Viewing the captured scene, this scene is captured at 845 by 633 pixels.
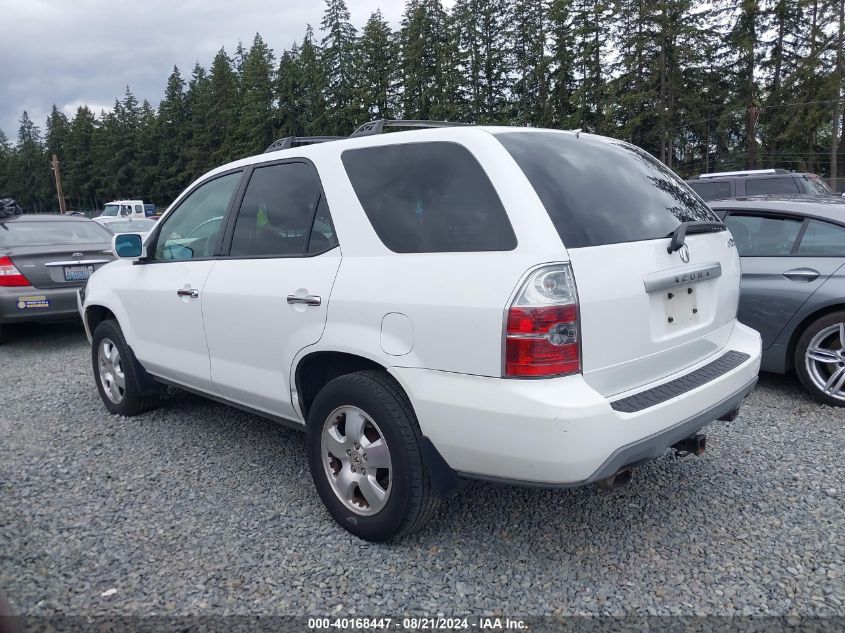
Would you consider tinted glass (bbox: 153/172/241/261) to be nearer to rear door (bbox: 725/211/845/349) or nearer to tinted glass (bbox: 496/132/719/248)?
tinted glass (bbox: 496/132/719/248)

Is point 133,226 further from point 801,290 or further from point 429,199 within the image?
point 429,199

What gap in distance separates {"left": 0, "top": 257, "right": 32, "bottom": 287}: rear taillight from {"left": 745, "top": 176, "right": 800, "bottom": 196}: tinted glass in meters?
11.3

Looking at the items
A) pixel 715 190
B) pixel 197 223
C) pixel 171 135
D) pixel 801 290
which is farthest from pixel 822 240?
pixel 171 135

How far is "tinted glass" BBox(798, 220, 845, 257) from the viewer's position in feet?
15.6

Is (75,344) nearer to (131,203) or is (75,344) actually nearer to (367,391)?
(367,391)

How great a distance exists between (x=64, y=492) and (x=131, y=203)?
35007 millimetres

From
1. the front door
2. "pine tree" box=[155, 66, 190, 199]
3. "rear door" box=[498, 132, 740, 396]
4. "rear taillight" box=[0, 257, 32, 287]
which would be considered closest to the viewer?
"rear door" box=[498, 132, 740, 396]

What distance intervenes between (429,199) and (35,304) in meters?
6.46

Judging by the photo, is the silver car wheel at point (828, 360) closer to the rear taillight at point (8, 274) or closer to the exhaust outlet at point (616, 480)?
the exhaust outlet at point (616, 480)

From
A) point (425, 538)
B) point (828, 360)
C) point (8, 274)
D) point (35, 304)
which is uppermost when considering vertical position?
point (8, 274)

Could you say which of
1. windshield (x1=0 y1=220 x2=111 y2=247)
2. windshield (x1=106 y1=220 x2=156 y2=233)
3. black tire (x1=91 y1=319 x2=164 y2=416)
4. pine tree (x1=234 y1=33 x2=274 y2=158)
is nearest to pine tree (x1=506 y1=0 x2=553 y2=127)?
pine tree (x1=234 y1=33 x2=274 y2=158)

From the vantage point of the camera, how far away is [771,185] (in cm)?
Answer: 1170

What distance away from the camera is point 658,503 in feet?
10.9

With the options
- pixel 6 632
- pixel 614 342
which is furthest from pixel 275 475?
pixel 6 632
